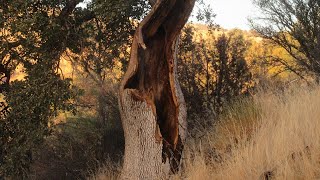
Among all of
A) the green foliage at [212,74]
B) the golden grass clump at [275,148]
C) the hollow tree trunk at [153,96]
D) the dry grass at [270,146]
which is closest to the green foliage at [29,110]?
the hollow tree trunk at [153,96]

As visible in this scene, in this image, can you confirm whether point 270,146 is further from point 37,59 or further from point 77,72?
point 77,72

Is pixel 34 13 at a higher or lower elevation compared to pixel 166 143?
higher

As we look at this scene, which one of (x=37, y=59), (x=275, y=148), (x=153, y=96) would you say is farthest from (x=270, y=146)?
(x=37, y=59)

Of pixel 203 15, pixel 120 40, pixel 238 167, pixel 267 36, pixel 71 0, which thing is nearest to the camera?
pixel 238 167

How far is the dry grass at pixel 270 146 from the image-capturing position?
4309mm

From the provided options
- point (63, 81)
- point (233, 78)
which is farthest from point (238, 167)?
point (233, 78)

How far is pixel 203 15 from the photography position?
31.8 feet

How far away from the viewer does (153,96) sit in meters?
6.16

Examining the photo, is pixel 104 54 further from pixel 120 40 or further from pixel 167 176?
pixel 167 176

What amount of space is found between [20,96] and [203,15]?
4865mm

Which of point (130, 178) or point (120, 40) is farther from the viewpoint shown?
point (120, 40)

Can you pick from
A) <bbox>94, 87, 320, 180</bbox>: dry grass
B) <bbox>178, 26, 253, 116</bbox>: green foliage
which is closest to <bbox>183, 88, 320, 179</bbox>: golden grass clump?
<bbox>94, 87, 320, 180</bbox>: dry grass

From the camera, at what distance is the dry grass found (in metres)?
4.31

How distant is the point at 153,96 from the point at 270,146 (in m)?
2.00
